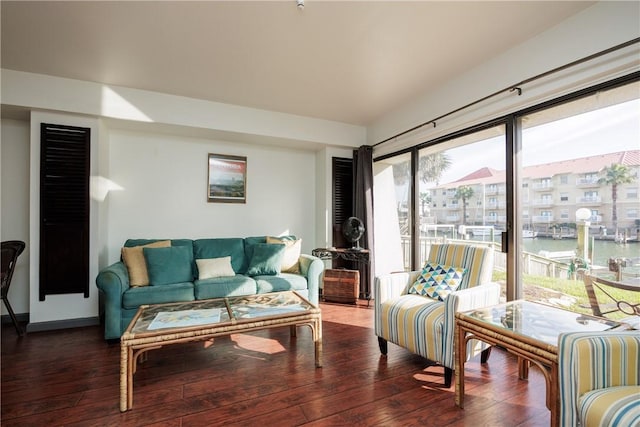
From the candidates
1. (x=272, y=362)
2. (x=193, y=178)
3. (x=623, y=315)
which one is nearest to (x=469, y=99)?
(x=623, y=315)

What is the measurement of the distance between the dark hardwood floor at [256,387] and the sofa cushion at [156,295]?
0.39m

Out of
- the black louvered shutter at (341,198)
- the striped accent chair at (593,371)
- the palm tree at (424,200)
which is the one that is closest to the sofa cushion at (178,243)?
the black louvered shutter at (341,198)

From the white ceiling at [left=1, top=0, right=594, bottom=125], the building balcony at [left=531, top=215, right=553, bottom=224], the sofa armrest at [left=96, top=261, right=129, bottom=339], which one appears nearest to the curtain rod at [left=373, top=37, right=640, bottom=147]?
the white ceiling at [left=1, top=0, right=594, bottom=125]

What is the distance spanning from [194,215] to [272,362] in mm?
2379

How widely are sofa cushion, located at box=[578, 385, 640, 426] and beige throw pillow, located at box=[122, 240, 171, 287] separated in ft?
11.1

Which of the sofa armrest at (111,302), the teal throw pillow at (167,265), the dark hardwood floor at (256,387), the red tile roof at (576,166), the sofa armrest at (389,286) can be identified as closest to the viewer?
the dark hardwood floor at (256,387)

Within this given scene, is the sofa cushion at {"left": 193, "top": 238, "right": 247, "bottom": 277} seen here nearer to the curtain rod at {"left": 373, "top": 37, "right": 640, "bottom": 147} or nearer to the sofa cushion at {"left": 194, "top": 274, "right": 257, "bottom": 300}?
the sofa cushion at {"left": 194, "top": 274, "right": 257, "bottom": 300}

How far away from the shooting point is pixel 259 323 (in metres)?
2.09

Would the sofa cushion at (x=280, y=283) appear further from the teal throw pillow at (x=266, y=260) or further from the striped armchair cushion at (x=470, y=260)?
the striped armchair cushion at (x=470, y=260)

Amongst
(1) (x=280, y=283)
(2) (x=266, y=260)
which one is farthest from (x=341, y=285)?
(2) (x=266, y=260)

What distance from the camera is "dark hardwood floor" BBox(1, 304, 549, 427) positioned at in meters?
Answer: 1.66

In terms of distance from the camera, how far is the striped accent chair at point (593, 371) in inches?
47.1

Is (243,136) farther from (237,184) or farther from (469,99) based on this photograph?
(469,99)

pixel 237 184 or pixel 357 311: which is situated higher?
pixel 237 184
